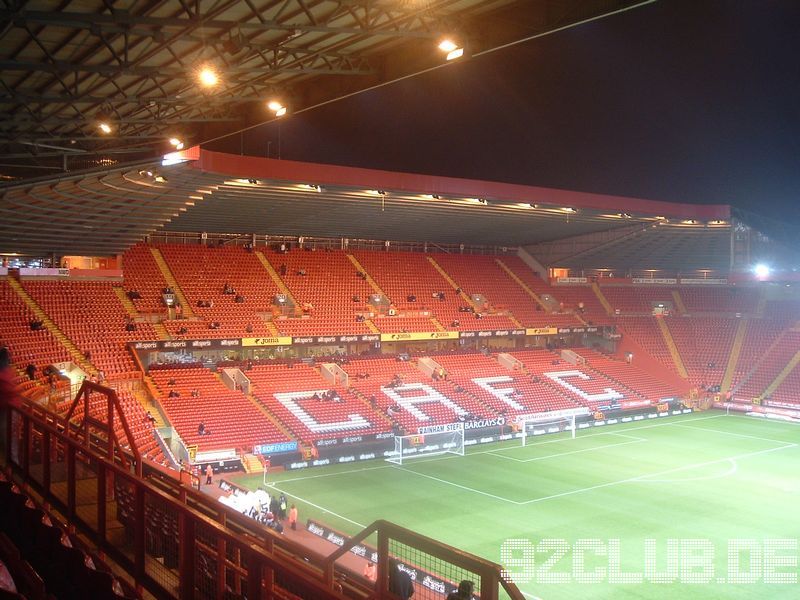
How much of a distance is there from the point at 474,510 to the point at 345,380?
1430 cm

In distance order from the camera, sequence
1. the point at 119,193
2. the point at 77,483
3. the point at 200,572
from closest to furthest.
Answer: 1. the point at 200,572
2. the point at 77,483
3. the point at 119,193

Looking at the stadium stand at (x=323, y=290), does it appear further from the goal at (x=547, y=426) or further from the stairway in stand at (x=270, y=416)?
the goal at (x=547, y=426)

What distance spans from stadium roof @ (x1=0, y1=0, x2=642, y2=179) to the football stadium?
0.06 m

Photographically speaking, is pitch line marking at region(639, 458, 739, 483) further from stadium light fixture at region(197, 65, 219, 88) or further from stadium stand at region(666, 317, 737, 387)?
stadium light fixture at region(197, 65, 219, 88)

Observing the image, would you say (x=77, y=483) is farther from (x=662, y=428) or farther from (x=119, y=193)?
(x=662, y=428)

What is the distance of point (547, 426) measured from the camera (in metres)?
36.6

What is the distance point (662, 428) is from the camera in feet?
126

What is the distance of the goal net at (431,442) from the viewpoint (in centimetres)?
3072

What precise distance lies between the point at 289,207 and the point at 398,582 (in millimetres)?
27444

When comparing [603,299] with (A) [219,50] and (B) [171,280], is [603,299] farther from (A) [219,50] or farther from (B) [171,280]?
(A) [219,50]

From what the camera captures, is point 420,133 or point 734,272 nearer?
point 420,133

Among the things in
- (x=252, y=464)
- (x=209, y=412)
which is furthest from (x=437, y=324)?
(x=252, y=464)

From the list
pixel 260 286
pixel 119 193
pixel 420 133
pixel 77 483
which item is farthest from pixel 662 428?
pixel 77 483

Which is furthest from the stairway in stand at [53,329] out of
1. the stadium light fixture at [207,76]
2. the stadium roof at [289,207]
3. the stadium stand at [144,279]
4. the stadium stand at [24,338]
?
the stadium light fixture at [207,76]
